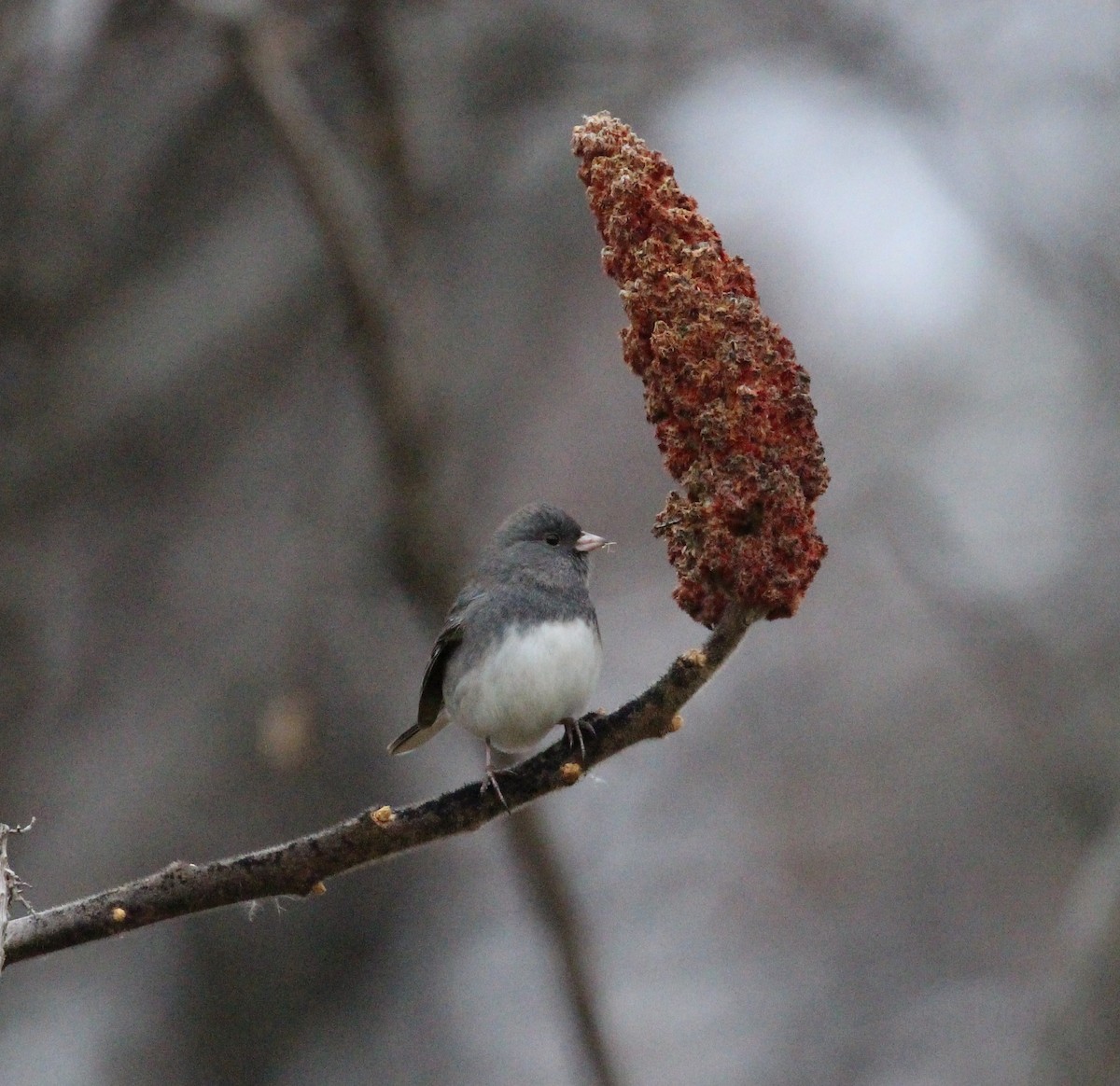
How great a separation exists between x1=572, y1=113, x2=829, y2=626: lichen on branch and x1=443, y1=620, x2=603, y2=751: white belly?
805mm

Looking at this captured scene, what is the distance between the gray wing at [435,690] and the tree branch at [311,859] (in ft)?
3.46

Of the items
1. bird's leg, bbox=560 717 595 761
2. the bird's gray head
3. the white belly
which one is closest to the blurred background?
the bird's gray head

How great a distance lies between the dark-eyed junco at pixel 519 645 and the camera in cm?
260

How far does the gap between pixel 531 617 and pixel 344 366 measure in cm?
220

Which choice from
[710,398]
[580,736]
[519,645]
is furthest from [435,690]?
[710,398]

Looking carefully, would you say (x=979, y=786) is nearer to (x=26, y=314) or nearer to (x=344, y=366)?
(x=344, y=366)

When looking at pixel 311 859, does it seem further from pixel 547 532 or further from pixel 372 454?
pixel 372 454

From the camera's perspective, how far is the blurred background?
401cm

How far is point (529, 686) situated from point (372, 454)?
231 cm

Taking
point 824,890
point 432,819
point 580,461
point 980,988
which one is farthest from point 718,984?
point 432,819

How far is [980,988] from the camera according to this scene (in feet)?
21.5

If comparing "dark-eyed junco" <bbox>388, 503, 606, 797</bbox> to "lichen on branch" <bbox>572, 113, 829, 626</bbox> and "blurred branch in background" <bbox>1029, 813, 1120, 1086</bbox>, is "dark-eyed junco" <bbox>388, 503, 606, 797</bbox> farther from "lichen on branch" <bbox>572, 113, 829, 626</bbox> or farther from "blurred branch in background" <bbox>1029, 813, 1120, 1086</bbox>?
"blurred branch in background" <bbox>1029, 813, 1120, 1086</bbox>

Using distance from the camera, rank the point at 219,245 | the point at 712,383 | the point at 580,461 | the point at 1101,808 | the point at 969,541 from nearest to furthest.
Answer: the point at 712,383, the point at 1101,808, the point at 219,245, the point at 969,541, the point at 580,461

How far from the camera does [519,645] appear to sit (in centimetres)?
273
